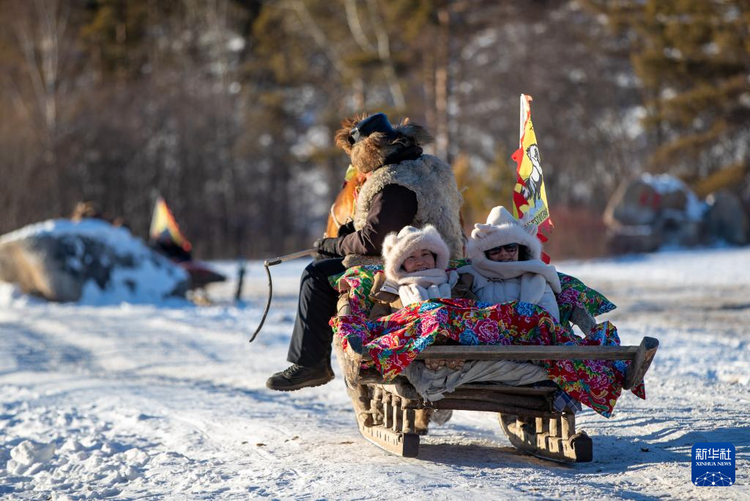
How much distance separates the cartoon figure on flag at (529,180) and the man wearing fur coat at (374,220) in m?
0.57

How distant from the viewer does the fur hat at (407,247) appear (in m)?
5.12

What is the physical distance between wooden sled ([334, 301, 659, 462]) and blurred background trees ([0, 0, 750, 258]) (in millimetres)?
21343

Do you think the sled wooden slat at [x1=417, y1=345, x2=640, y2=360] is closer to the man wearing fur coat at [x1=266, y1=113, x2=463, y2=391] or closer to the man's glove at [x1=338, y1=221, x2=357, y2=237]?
the man wearing fur coat at [x1=266, y1=113, x2=463, y2=391]

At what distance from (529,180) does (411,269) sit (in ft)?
4.91

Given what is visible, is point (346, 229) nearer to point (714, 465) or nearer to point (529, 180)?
point (529, 180)

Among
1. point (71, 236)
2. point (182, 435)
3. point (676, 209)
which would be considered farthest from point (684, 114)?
point (182, 435)

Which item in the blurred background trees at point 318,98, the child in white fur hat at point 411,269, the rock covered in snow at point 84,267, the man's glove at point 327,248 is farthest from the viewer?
the blurred background trees at point 318,98

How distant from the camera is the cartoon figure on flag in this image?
6.24 meters

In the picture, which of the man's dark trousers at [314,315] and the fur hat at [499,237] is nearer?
the fur hat at [499,237]

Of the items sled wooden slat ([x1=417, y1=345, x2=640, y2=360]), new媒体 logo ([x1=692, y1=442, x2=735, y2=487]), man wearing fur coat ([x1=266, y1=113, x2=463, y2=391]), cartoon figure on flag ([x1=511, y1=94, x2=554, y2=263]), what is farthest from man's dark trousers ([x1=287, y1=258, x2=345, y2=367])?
new媒体 logo ([x1=692, y1=442, x2=735, y2=487])

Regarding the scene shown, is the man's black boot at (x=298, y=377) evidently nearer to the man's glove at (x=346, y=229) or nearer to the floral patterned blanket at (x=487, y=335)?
the floral patterned blanket at (x=487, y=335)

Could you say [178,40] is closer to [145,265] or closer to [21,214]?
[21,214]

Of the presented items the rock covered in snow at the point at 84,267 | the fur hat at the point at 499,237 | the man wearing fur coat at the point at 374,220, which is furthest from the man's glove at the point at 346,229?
the rock covered in snow at the point at 84,267

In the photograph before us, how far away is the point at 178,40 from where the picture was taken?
39750 millimetres
